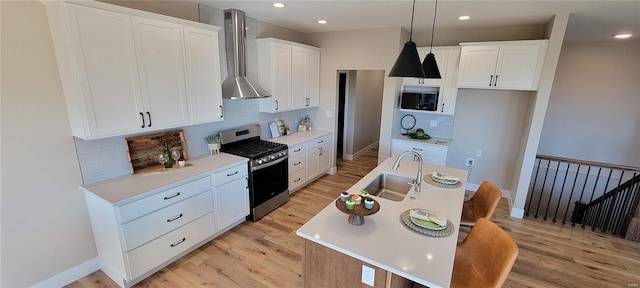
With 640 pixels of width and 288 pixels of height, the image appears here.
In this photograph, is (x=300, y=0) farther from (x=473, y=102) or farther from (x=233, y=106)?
(x=473, y=102)

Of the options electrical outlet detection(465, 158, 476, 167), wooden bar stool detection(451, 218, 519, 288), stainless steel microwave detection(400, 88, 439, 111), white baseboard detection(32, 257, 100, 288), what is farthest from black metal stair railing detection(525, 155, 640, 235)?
white baseboard detection(32, 257, 100, 288)

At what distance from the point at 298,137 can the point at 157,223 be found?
2453mm

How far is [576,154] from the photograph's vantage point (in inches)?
192

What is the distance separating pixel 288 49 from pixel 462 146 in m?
3.41

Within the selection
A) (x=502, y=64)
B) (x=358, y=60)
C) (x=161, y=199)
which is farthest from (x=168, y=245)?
(x=502, y=64)

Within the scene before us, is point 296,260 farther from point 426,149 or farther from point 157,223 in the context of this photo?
point 426,149

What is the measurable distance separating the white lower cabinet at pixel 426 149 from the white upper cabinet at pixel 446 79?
571 mm

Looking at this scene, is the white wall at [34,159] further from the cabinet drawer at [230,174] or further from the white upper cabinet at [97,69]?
the cabinet drawer at [230,174]

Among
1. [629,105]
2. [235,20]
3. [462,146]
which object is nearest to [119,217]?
[235,20]

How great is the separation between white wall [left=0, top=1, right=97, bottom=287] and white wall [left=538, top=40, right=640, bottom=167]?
7.00 metres

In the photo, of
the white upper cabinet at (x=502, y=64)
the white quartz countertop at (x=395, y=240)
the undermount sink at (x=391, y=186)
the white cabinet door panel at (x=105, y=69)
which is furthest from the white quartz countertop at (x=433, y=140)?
the white cabinet door panel at (x=105, y=69)

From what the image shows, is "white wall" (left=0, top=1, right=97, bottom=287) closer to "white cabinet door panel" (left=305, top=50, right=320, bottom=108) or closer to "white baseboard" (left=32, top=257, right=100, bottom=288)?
"white baseboard" (left=32, top=257, right=100, bottom=288)

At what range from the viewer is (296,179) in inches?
167

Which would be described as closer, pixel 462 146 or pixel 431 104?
pixel 431 104
